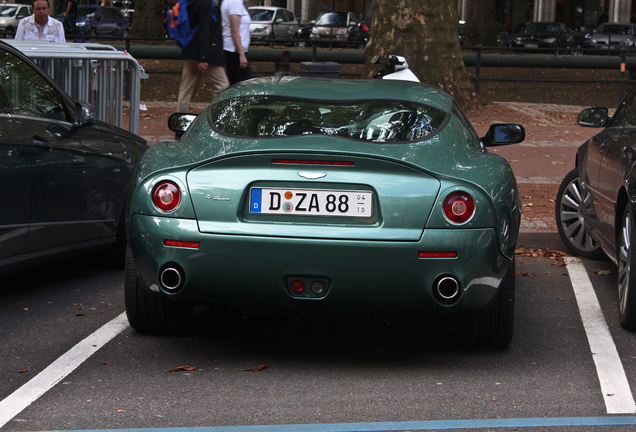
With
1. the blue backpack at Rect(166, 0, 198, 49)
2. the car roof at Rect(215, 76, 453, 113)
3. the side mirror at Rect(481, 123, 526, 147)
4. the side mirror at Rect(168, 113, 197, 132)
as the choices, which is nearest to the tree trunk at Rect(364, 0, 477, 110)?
the blue backpack at Rect(166, 0, 198, 49)

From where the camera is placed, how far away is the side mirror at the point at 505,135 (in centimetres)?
554

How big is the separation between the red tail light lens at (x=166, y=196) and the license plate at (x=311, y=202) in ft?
1.15

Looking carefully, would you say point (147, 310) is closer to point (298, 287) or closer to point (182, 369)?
point (182, 369)

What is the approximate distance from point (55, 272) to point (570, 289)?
11.7ft

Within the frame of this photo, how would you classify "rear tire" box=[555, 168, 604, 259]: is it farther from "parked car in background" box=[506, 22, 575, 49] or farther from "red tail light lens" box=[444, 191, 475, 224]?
"parked car in background" box=[506, 22, 575, 49]

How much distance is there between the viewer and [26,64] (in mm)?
5734

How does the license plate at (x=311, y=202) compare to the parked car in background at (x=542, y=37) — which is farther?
the parked car in background at (x=542, y=37)

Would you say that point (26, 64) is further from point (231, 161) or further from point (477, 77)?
point (477, 77)

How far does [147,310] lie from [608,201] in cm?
297

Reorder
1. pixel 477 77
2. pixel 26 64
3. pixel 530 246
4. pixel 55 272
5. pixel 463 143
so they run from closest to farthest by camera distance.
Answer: pixel 463 143, pixel 26 64, pixel 55 272, pixel 530 246, pixel 477 77

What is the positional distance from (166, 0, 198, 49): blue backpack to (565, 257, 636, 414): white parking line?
578cm

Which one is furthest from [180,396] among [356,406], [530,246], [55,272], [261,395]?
[530,246]

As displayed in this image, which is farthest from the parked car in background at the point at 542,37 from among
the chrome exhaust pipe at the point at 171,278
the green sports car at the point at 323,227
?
the chrome exhaust pipe at the point at 171,278

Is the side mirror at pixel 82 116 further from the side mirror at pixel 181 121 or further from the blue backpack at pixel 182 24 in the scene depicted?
the blue backpack at pixel 182 24
